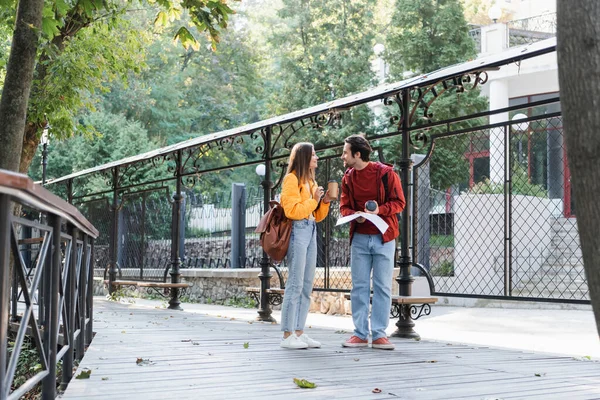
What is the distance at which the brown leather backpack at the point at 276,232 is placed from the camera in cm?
658

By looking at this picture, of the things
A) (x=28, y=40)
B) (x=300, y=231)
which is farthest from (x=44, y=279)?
(x=28, y=40)

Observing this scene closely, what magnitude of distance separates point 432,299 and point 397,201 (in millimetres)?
1661

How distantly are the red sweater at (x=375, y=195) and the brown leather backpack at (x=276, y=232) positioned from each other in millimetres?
547

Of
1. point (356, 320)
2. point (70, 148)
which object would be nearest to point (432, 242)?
point (356, 320)

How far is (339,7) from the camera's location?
2588cm

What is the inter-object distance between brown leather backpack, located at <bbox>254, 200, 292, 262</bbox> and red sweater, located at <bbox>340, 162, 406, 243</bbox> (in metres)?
0.55

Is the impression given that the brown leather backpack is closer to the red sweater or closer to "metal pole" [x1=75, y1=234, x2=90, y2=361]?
the red sweater

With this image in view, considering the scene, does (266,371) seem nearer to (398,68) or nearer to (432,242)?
(432,242)

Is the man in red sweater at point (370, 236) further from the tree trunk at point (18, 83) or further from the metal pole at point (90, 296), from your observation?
the tree trunk at point (18, 83)

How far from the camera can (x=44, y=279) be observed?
3848mm

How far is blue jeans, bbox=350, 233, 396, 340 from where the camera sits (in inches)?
263

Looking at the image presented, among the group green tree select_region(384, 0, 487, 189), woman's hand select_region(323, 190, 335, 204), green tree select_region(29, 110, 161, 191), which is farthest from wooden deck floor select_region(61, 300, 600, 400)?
green tree select_region(29, 110, 161, 191)

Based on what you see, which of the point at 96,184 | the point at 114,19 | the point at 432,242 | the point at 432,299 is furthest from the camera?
the point at 96,184

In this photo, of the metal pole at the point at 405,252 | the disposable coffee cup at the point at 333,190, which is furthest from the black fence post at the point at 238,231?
the disposable coffee cup at the point at 333,190
